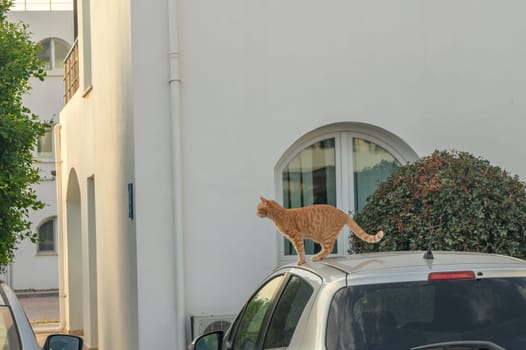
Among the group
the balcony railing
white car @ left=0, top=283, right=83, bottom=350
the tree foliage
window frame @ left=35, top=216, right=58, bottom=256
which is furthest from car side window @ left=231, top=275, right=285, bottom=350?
window frame @ left=35, top=216, right=58, bottom=256

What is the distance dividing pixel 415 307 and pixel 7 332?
2.37 m

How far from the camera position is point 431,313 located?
426 cm

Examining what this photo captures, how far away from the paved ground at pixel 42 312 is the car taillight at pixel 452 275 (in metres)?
13.5

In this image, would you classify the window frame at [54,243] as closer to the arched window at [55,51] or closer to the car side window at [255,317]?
the arched window at [55,51]

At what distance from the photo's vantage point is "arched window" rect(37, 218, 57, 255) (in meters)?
30.5

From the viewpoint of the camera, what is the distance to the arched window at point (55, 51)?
3125 centimetres

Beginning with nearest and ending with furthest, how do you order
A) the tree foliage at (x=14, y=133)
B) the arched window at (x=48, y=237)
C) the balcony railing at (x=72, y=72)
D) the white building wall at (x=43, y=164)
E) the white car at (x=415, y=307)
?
the white car at (x=415, y=307), the tree foliage at (x=14, y=133), the balcony railing at (x=72, y=72), the white building wall at (x=43, y=164), the arched window at (x=48, y=237)

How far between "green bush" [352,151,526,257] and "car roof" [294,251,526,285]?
323cm

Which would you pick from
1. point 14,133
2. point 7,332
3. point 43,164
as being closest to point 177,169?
point 14,133

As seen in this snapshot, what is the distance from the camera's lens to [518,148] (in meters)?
9.76

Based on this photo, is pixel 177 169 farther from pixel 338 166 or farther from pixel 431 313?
pixel 431 313

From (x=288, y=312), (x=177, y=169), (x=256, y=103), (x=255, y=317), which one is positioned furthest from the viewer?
(x=256, y=103)

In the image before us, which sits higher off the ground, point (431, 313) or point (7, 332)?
point (431, 313)

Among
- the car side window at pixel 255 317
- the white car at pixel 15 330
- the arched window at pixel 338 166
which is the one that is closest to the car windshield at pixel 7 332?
the white car at pixel 15 330
